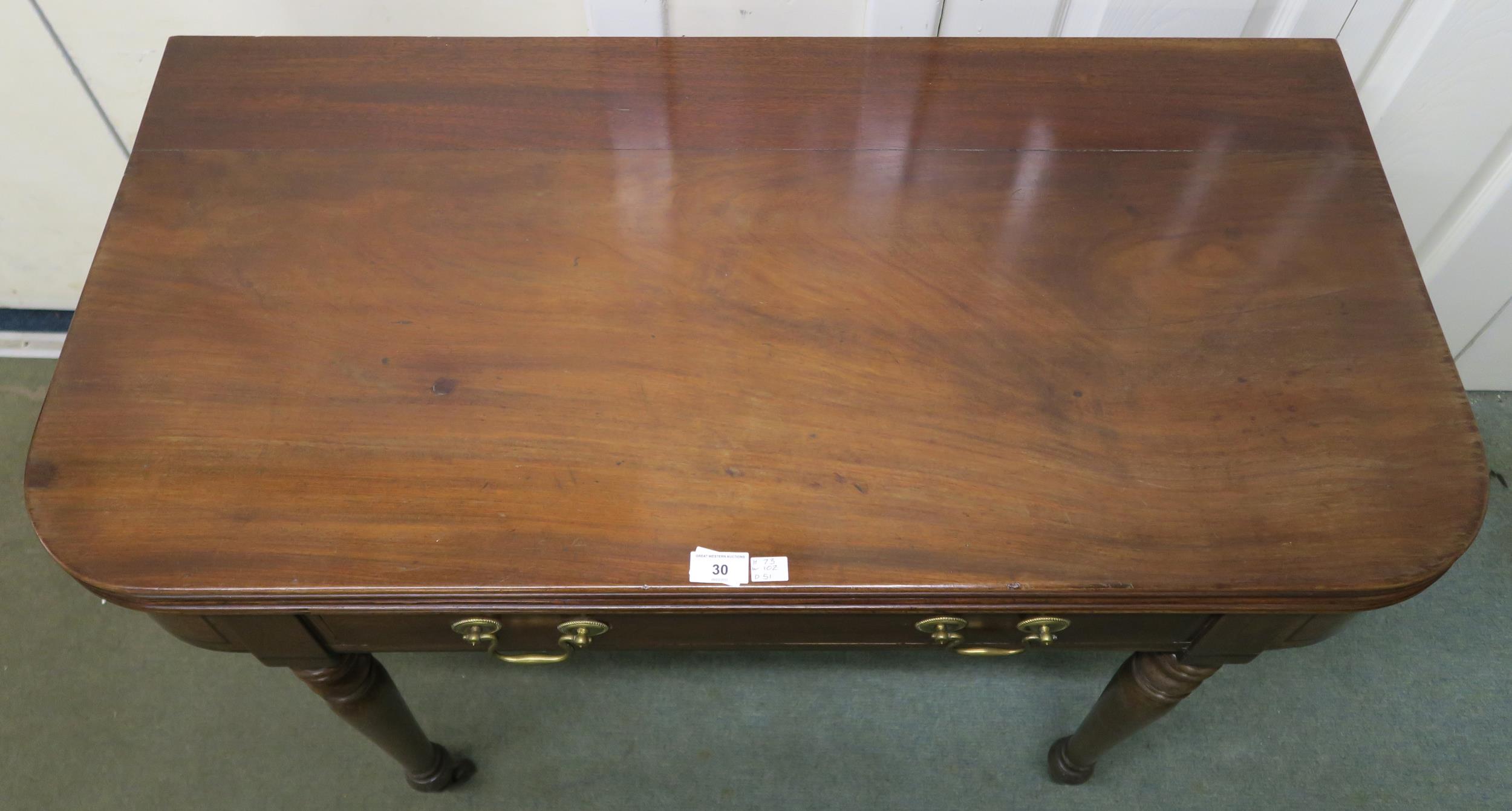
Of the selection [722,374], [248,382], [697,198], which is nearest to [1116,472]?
[722,374]

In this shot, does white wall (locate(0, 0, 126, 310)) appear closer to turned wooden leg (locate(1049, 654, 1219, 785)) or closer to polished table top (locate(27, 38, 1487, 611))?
polished table top (locate(27, 38, 1487, 611))

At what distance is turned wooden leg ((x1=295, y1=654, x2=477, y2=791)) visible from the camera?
94 centimetres

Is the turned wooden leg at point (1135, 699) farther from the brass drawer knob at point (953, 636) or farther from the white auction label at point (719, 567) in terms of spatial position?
the white auction label at point (719, 567)

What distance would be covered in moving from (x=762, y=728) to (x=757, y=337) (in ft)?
2.37

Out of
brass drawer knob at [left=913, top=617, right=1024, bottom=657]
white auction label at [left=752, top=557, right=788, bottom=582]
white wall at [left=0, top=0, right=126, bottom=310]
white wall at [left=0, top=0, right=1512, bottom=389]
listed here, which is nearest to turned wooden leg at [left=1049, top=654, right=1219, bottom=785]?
brass drawer knob at [left=913, top=617, right=1024, bottom=657]

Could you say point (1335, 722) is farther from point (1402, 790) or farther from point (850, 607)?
point (850, 607)

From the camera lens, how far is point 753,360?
32.6 inches

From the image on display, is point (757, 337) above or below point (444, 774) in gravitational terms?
above

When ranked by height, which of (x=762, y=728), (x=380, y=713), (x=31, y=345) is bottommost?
(x=762, y=728)

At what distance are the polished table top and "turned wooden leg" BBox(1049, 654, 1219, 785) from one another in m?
0.23

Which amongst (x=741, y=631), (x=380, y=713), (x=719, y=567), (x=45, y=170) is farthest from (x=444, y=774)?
(x=45, y=170)

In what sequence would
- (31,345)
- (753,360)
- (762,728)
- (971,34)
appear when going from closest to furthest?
(753,360), (971,34), (762,728), (31,345)

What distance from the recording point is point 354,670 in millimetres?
955

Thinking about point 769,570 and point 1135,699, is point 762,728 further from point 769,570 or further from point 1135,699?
point 769,570
